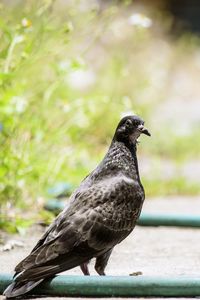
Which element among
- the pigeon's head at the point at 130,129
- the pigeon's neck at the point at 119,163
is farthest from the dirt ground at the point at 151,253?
the pigeon's head at the point at 130,129

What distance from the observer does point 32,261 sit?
355 centimetres

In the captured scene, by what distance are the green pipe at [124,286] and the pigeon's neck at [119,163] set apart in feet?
1.86

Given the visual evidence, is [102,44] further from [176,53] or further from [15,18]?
[15,18]

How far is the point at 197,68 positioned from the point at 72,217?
879cm

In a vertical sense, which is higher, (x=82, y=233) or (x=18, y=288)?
(x=82, y=233)

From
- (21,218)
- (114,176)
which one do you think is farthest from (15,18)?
(114,176)

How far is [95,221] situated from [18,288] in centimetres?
45

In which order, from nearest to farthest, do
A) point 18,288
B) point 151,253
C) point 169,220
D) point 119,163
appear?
1. point 18,288
2. point 119,163
3. point 151,253
4. point 169,220

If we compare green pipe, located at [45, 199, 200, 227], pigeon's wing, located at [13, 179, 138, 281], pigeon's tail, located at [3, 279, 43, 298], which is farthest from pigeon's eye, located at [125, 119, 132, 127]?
green pipe, located at [45, 199, 200, 227]

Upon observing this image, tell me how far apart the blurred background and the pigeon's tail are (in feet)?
4.75

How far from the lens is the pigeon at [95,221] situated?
3.54m

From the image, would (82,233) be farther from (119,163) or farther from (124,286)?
(119,163)

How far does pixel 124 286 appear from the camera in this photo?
11.5 feet

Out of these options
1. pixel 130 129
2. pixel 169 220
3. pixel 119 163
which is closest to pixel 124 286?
pixel 119 163
